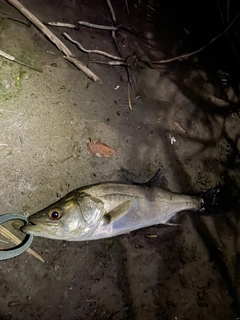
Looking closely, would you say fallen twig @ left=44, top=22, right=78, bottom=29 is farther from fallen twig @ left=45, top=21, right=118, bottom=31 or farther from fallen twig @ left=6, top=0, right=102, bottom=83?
fallen twig @ left=6, top=0, right=102, bottom=83

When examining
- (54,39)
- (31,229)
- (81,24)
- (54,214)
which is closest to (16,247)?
(31,229)

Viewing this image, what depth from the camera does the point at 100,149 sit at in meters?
4.20

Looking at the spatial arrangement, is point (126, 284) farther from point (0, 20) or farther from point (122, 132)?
point (0, 20)

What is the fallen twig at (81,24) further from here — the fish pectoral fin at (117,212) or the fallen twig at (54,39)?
the fish pectoral fin at (117,212)

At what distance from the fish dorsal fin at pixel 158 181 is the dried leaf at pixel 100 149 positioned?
629 millimetres

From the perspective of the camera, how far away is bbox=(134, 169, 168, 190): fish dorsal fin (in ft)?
13.3

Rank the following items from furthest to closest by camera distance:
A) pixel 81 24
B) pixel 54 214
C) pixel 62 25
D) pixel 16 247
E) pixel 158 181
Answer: pixel 81 24 → pixel 62 25 → pixel 158 181 → pixel 16 247 → pixel 54 214

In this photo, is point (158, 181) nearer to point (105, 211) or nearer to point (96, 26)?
point (105, 211)

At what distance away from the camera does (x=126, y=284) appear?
156 inches

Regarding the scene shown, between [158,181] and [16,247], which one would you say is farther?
[158,181]

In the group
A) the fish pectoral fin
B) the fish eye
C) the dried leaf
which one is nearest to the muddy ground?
the dried leaf

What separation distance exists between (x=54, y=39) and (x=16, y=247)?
2683 millimetres

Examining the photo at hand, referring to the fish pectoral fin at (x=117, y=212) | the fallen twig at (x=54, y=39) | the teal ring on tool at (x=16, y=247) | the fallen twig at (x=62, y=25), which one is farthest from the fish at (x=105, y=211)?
the fallen twig at (x=62, y=25)

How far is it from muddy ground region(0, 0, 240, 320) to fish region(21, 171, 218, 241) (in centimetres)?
34
